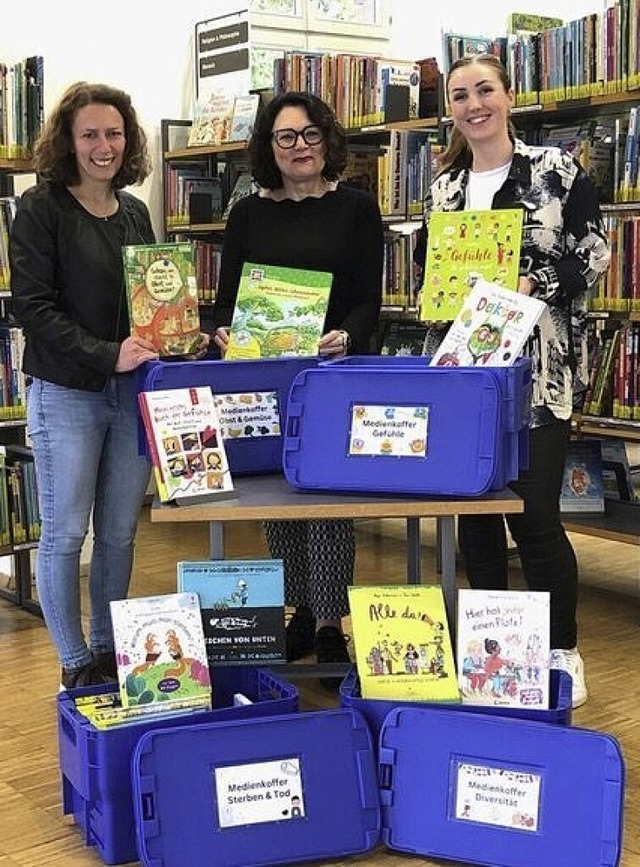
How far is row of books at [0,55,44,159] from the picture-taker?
157 inches

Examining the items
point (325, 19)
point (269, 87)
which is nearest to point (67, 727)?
point (269, 87)

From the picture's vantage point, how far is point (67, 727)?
248 cm

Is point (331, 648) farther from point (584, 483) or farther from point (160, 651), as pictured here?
point (584, 483)

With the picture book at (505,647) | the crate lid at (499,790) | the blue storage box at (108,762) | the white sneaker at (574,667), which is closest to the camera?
the crate lid at (499,790)

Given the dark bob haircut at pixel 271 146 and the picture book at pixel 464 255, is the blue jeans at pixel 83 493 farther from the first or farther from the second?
the picture book at pixel 464 255

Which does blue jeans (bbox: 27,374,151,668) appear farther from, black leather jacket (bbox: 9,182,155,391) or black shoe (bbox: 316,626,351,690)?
black shoe (bbox: 316,626,351,690)

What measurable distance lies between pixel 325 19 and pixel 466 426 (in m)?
4.45

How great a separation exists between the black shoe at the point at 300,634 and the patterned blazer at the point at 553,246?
94 cm

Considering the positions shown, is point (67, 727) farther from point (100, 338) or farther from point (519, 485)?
point (519, 485)

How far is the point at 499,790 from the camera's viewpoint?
7.50 feet

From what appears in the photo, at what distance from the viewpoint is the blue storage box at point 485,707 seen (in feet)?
7.92

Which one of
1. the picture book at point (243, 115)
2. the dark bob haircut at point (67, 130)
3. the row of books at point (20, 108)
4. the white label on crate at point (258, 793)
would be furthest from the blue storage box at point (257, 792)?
the picture book at point (243, 115)

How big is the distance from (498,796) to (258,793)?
0.45m

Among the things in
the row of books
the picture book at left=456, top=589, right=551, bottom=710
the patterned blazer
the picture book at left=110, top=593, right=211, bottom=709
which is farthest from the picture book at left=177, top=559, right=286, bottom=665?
the row of books
